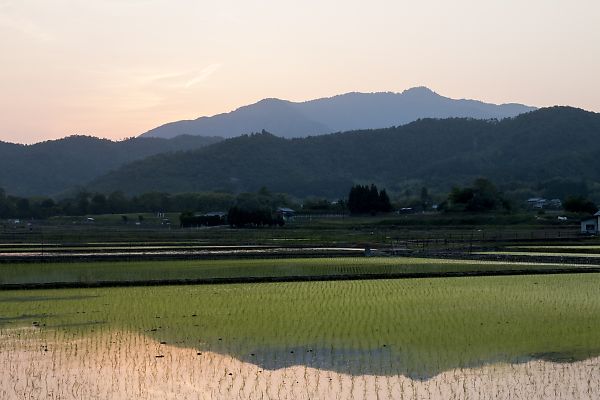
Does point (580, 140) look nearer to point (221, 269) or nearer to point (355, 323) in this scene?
point (221, 269)

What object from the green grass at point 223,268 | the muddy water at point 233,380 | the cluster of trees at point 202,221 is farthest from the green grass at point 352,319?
the cluster of trees at point 202,221

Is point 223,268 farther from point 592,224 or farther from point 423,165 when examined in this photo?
point 423,165

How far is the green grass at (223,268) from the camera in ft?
93.0

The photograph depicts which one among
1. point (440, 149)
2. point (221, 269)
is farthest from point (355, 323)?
point (440, 149)

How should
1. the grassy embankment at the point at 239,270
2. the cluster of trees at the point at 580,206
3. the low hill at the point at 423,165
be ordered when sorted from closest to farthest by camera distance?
1. the grassy embankment at the point at 239,270
2. the cluster of trees at the point at 580,206
3. the low hill at the point at 423,165

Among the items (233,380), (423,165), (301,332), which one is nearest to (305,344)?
(301,332)

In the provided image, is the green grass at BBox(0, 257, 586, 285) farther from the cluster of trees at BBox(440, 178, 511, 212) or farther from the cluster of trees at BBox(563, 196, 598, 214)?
the cluster of trees at BBox(440, 178, 511, 212)

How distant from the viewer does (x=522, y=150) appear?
6845 inches

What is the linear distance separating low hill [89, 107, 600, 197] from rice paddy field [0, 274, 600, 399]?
135 meters

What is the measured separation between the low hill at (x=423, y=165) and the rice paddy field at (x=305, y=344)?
135m

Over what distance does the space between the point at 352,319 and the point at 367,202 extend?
78.0 meters

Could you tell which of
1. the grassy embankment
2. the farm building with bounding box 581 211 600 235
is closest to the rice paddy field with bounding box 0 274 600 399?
the grassy embankment

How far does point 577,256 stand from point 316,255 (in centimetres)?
1197

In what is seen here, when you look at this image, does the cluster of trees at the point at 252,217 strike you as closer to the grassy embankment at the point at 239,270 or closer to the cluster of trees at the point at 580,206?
the cluster of trees at the point at 580,206
